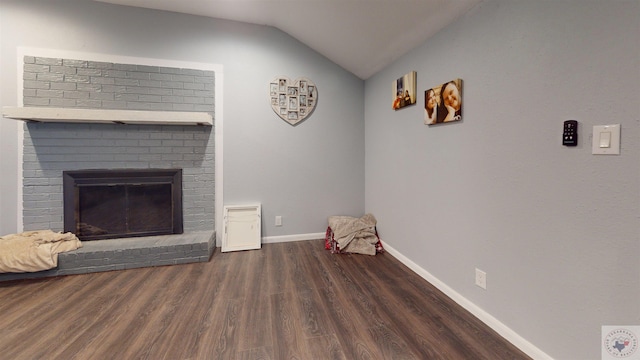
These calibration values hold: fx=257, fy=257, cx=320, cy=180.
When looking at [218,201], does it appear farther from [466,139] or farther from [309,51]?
[466,139]

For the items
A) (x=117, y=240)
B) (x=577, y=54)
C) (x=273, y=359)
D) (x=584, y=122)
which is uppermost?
(x=577, y=54)

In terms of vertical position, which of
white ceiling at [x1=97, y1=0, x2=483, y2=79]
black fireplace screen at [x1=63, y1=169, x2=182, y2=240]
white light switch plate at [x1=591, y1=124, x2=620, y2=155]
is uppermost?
white ceiling at [x1=97, y1=0, x2=483, y2=79]

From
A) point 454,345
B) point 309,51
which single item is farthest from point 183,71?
point 454,345

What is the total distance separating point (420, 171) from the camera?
7.90ft

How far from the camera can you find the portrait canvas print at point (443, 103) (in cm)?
193

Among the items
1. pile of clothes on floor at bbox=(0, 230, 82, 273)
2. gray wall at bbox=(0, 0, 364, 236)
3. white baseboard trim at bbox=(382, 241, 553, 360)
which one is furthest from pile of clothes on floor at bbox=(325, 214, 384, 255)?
pile of clothes on floor at bbox=(0, 230, 82, 273)

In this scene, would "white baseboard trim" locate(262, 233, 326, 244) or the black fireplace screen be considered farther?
"white baseboard trim" locate(262, 233, 326, 244)

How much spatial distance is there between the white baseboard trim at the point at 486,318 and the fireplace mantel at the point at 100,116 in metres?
2.72

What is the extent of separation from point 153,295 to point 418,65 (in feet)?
10.0

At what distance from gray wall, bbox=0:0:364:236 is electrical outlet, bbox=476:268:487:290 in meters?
1.91

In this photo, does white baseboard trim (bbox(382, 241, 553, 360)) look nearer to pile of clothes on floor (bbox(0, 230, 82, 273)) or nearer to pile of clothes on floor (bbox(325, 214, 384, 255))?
pile of clothes on floor (bbox(325, 214, 384, 255))

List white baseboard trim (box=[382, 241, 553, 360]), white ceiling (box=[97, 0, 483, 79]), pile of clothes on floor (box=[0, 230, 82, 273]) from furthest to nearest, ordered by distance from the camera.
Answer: pile of clothes on floor (box=[0, 230, 82, 273]), white ceiling (box=[97, 0, 483, 79]), white baseboard trim (box=[382, 241, 553, 360])

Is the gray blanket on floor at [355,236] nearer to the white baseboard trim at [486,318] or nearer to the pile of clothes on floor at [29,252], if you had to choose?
the white baseboard trim at [486,318]

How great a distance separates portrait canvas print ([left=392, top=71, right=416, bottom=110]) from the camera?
2.44 metres
